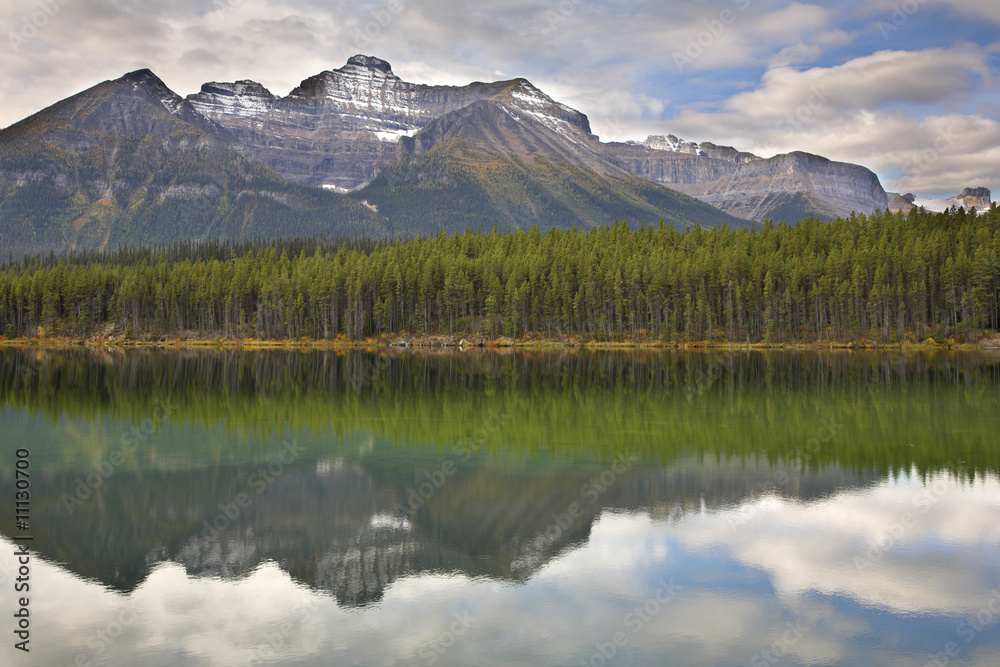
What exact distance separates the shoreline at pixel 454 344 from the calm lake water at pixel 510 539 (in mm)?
92585

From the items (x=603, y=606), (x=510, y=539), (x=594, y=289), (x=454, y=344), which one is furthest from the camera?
(x=454, y=344)

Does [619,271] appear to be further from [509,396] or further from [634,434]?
[634,434]

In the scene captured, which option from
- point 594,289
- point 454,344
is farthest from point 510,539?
point 454,344

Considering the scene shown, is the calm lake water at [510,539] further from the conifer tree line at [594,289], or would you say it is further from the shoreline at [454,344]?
the conifer tree line at [594,289]

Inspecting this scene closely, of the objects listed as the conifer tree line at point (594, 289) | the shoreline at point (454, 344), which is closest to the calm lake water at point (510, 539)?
the shoreline at point (454, 344)

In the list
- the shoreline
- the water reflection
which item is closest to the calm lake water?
the water reflection

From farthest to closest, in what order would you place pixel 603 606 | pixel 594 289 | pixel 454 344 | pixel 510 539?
pixel 454 344 < pixel 594 289 < pixel 510 539 < pixel 603 606

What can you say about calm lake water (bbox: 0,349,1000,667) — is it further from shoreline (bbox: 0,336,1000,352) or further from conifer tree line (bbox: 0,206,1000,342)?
conifer tree line (bbox: 0,206,1000,342)

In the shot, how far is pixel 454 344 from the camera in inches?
5743

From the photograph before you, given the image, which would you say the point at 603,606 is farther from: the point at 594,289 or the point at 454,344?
the point at 454,344

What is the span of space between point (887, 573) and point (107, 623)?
16617 mm

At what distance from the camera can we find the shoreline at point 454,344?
123500 mm

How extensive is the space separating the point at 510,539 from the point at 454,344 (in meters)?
128

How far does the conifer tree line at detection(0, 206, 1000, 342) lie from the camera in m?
125
